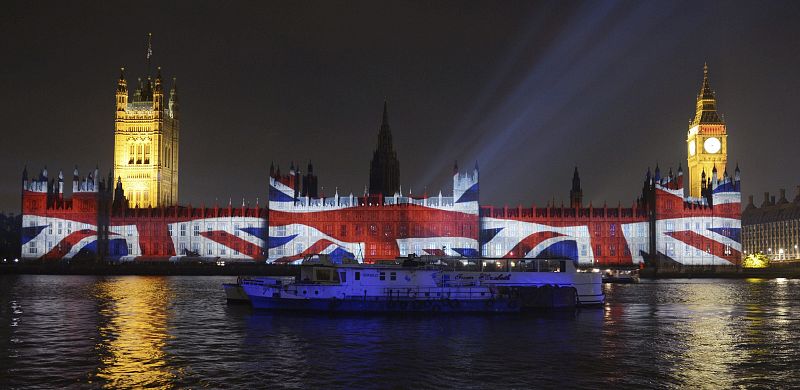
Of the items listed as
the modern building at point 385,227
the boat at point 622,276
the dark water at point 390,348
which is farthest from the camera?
the modern building at point 385,227

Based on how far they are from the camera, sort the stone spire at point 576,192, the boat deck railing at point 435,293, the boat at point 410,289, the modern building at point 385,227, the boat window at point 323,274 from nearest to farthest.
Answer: the boat at point 410,289 < the boat deck railing at point 435,293 < the boat window at point 323,274 < the modern building at point 385,227 < the stone spire at point 576,192

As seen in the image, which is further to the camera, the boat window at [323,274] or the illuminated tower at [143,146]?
the illuminated tower at [143,146]

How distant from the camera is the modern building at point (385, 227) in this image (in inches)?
5212

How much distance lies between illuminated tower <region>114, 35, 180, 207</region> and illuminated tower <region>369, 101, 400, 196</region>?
43.3 meters

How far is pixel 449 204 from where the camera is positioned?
434ft

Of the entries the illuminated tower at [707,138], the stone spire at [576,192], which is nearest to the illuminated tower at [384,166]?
the stone spire at [576,192]

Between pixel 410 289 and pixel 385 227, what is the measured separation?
7227cm

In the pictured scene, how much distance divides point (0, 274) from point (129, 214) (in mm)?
21371

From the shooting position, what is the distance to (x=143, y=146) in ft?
573

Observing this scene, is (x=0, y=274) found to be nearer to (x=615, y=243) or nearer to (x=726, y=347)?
(x=615, y=243)

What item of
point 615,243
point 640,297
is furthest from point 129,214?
point 640,297

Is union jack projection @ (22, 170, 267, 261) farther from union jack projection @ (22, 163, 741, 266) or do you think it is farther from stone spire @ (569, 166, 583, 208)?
stone spire @ (569, 166, 583, 208)

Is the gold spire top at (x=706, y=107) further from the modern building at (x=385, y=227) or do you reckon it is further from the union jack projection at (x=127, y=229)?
the union jack projection at (x=127, y=229)

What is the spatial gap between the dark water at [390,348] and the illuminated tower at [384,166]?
108 meters
